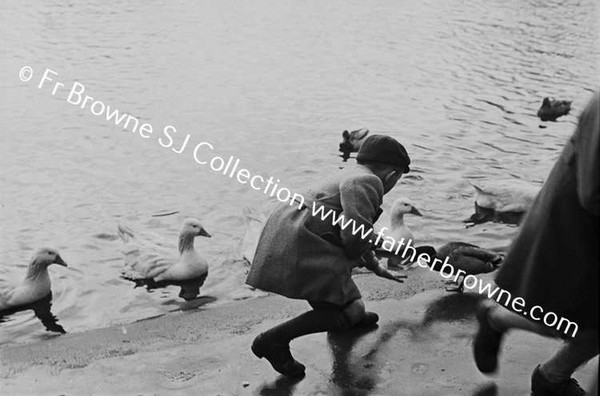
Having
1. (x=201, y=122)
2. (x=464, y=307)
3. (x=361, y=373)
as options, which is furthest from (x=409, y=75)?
(x=361, y=373)

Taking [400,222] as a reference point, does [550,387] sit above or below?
above

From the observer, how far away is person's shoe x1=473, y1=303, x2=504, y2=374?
13.5 ft

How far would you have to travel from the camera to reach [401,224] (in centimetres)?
840

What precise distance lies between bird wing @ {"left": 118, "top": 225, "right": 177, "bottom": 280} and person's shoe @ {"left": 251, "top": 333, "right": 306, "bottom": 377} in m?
3.51

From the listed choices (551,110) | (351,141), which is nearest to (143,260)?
(351,141)

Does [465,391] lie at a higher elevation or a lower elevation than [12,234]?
higher

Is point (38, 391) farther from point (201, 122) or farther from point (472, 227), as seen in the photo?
point (201, 122)

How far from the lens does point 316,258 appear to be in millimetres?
4332

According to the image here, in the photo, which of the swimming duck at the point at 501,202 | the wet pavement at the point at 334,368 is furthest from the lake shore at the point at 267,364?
the swimming duck at the point at 501,202

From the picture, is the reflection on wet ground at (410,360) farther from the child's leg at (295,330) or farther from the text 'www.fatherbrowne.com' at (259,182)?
the text 'www.fatherbrowne.com' at (259,182)

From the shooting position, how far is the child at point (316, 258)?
14.1 ft

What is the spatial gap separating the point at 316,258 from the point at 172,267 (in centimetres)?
366

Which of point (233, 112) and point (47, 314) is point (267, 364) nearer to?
point (47, 314)

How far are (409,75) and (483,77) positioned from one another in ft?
4.79
